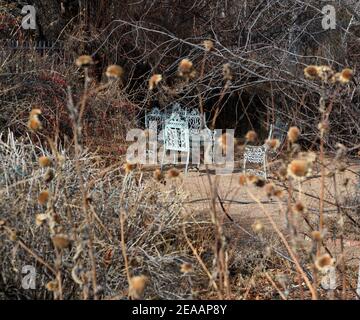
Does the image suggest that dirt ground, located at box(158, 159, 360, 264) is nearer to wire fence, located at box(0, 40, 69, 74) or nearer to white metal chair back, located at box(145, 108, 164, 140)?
white metal chair back, located at box(145, 108, 164, 140)

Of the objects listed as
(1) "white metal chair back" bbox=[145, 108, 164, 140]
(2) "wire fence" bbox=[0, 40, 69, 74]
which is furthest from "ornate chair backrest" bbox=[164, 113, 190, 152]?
(2) "wire fence" bbox=[0, 40, 69, 74]

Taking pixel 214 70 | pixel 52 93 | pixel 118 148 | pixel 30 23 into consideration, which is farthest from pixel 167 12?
pixel 214 70

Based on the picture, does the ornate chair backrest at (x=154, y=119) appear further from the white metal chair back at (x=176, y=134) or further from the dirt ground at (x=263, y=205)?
the dirt ground at (x=263, y=205)

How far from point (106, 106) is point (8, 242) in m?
5.83

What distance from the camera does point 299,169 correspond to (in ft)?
7.01

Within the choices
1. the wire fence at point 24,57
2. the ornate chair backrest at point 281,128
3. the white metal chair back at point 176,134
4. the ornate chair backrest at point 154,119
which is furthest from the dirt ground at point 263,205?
the wire fence at point 24,57

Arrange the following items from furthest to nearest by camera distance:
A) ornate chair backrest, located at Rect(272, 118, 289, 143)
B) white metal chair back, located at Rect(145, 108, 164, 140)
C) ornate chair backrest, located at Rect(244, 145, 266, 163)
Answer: white metal chair back, located at Rect(145, 108, 164, 140), ornate chair backrest, located at Rect(244, 145, 266, 163), ornate chair backrest, located at Rect(272, 118, 289, 143)

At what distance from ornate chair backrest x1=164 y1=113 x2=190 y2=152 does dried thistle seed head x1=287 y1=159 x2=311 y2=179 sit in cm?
687

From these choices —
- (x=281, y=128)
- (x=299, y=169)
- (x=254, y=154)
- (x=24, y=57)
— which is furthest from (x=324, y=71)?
(x=24, y=57)

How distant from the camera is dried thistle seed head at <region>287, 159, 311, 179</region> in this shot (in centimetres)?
213

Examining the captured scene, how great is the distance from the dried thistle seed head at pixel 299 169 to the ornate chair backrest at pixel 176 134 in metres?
6.87

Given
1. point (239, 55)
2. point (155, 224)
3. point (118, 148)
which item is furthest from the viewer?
point (118, 148)

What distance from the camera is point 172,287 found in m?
3.82
